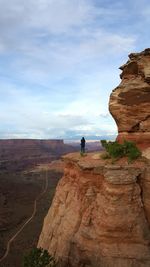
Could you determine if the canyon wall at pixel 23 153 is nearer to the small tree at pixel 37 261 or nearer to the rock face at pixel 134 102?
the rock face at pixel 134 102

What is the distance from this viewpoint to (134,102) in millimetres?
21125

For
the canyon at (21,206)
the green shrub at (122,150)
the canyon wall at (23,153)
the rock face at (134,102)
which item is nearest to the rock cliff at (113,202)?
the rock face at (134,102)

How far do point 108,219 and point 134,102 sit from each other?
7714 mm

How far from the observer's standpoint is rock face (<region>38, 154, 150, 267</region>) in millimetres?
17156

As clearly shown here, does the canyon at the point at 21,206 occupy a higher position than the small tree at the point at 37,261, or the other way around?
the small tree at the point at 37,261

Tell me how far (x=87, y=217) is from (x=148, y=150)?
17.7 ft

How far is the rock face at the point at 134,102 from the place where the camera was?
68.5 ft

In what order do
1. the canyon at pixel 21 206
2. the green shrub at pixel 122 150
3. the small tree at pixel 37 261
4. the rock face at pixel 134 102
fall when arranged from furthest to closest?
the canyon at pixel 21 206
the rock face at pixel 134 102
the green shrub at pixel 122 150
the small tree at pixel 37 261

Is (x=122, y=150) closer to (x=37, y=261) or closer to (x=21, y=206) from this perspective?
(x=37, y=261)

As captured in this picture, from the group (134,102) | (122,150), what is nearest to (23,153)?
(134,102)

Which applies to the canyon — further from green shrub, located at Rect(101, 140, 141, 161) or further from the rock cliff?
green shrub, located at Rect(101, 140, 141, 161)

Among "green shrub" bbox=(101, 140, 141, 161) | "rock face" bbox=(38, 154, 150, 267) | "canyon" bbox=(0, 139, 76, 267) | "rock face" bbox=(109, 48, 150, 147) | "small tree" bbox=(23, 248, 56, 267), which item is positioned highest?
"rock face" bbox=(109, 48, 150, 147)

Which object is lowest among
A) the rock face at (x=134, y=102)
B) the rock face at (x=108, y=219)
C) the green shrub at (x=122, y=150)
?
the rock face at (x=108, y=219)

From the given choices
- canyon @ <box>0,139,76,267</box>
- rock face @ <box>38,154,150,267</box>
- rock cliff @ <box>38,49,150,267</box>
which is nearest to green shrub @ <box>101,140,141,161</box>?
rock cliff @ <box>38,49,150,267</box>
